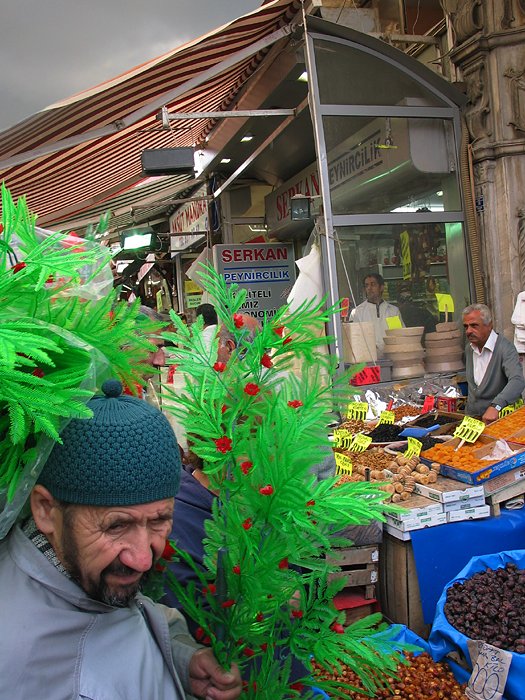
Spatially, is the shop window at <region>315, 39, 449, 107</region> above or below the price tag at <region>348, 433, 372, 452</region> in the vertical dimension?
above

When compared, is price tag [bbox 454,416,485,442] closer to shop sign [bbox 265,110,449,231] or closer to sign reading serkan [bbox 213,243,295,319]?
shop sign [bbox 265,110,449,231]

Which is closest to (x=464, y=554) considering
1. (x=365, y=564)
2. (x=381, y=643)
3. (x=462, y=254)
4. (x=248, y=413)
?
(x=365, y=564)

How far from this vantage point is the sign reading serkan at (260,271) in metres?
8.43

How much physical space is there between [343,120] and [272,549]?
17.4ft

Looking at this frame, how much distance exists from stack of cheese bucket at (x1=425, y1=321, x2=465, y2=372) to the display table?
8.66 feet

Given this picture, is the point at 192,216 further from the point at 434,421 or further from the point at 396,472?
the point at 396,472

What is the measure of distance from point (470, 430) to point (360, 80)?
3.52 metres

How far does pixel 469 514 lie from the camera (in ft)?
11.0

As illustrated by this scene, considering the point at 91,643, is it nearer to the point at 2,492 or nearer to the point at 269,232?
the point at 2,492

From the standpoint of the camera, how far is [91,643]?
1.01 meters

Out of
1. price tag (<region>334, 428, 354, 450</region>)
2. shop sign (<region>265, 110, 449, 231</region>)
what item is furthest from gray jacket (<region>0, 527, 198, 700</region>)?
shop sign (<region>265, 110, 449, 231</region>)

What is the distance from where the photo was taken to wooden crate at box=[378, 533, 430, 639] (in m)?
3.24

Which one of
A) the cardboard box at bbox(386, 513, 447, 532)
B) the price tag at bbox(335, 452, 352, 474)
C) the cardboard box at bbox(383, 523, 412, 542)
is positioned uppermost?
the price tag at bbox(335, 452, 352, 474)

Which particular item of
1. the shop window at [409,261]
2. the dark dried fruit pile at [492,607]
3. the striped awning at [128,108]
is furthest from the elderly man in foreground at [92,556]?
the shop window at [409,261]
